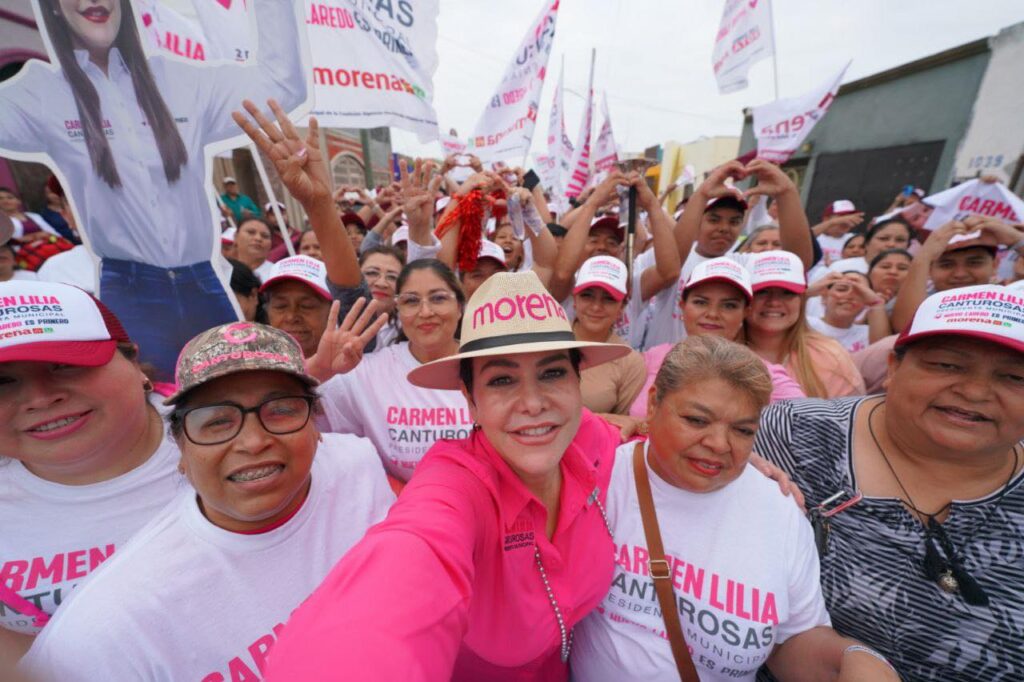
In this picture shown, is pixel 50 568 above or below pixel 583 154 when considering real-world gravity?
below

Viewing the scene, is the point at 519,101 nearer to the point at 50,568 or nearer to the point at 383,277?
the point at 383,277

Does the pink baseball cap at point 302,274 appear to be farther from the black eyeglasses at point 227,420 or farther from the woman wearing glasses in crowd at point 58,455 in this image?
the black eyeglasses at point 227,420

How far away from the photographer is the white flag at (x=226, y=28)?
2.43 meters

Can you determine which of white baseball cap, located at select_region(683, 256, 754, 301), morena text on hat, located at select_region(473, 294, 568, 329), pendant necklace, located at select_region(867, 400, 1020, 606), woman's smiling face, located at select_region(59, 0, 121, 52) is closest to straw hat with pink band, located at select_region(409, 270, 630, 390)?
morena text on hat, located at select_region(473, 294, 568, 329)

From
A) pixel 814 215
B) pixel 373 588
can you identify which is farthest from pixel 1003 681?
pixel 814 215

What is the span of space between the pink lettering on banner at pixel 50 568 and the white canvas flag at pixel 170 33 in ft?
7.64

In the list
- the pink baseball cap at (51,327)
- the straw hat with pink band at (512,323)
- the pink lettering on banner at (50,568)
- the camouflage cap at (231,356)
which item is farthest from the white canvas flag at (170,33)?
the pink lettering on banner at (50,568)

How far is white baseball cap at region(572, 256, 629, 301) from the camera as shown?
317 centimetres

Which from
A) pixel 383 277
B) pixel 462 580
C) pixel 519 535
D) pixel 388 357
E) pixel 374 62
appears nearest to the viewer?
pixel 462 580

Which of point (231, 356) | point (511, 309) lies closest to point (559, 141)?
point (511, 309)

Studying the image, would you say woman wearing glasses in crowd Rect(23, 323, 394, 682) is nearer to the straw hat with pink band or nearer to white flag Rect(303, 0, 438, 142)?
the straw hat with pink band

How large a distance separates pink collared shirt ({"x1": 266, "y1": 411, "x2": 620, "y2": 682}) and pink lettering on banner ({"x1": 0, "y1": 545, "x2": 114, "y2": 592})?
116cm

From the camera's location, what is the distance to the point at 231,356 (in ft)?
4.45

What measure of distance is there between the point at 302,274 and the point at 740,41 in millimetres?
6560
